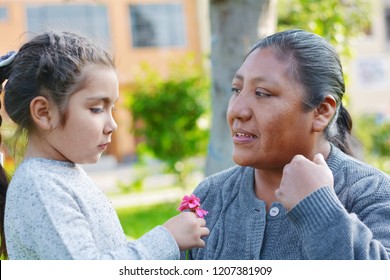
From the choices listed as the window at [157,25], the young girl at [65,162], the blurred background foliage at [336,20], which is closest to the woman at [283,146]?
the young girl at [65,162]

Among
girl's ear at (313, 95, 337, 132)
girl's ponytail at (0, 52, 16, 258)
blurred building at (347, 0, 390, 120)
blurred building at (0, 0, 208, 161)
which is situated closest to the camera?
girl's ponytail at (0, 52, 16, 258)

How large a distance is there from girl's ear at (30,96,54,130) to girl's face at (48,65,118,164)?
2cm

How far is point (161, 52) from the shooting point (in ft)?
77.6

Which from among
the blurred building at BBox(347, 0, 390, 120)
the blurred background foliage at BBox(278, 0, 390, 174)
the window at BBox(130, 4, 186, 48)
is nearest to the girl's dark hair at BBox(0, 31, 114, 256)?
the blurred background foliage at BBox(278, 0, 390, 174)

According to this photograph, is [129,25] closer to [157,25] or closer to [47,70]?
[157,25]

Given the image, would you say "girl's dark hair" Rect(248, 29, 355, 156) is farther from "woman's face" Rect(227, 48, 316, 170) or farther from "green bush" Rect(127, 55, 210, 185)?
"green bush" Rect(127, 55, 210, 185)

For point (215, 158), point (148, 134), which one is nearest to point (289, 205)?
point (215, 158)

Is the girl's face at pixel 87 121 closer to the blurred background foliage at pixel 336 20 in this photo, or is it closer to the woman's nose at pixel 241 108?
the woman's nose at pixel 241 108

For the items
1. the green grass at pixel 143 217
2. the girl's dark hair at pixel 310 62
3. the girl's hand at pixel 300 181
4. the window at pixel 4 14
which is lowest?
the green grass at pixel 143 217

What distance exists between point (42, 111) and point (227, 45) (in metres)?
3.50

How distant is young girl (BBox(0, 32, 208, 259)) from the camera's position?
1.85m

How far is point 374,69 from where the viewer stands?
23.7 meters

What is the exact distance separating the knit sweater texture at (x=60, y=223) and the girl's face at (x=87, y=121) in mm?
58

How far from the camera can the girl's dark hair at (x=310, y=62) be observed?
2.24m
